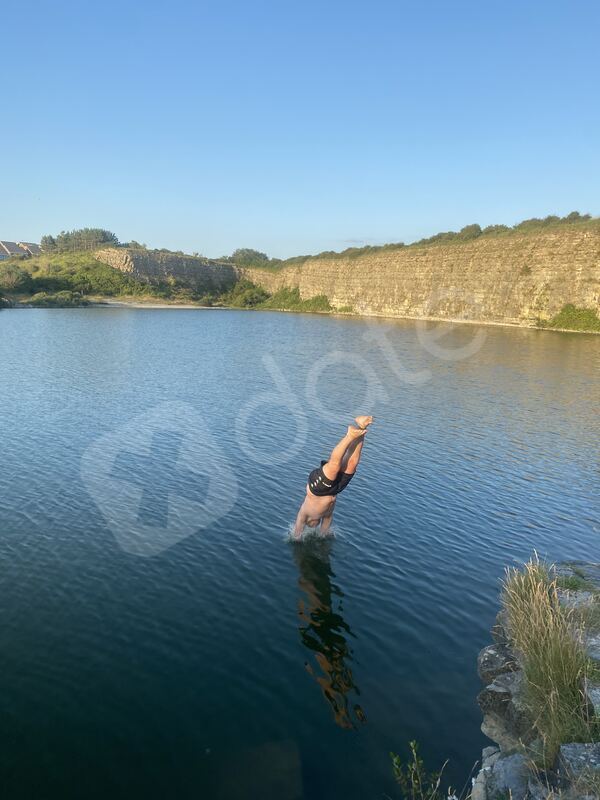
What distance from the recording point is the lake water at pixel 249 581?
8719mm

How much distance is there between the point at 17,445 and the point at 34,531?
29.1 ft

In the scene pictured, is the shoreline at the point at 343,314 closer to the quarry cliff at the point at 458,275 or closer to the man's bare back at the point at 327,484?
the quarry cliff at the point at 458,275

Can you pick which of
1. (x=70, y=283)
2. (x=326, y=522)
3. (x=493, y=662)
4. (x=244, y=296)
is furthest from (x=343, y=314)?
(x=493, y=662)

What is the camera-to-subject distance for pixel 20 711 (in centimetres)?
923

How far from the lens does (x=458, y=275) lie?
112m

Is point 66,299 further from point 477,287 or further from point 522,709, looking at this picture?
point 522,709

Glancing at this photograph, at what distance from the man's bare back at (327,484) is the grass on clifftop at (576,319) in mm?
85545

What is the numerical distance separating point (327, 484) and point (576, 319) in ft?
291

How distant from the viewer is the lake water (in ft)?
28.6

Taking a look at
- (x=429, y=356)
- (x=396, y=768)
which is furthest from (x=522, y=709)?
(x=429, y=356)

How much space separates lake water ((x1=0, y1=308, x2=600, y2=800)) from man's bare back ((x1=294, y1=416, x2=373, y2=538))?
0.65 meters

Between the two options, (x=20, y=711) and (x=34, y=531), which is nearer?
(x=20, y=711)

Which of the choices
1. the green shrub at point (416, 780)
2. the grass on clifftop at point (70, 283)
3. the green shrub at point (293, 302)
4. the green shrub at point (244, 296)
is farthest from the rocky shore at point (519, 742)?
the green shrub at point (244, 296)

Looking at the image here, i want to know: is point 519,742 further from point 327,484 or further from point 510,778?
point 327,484
